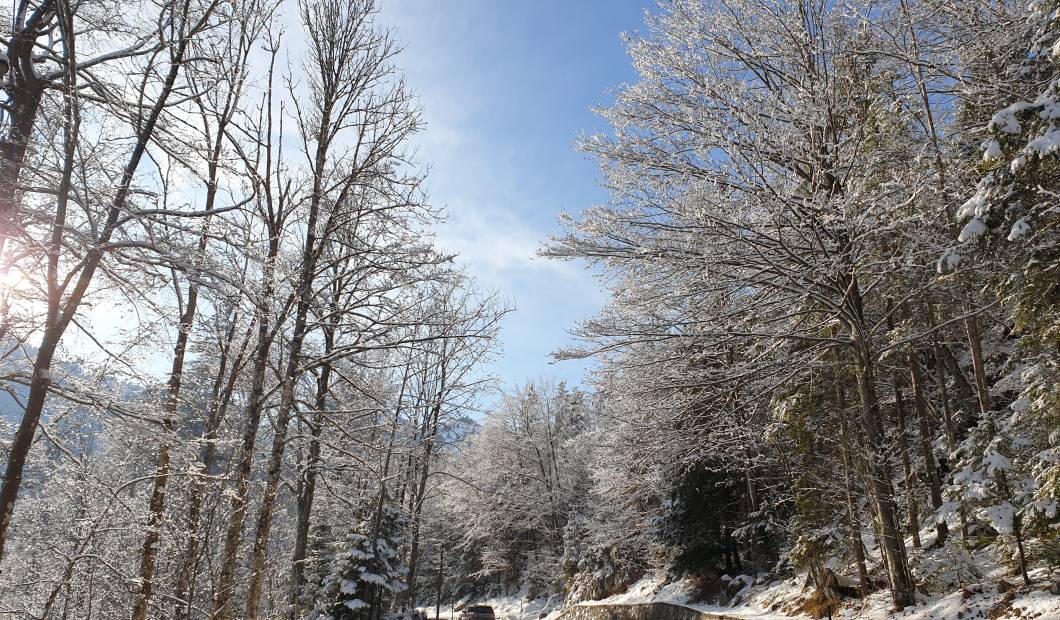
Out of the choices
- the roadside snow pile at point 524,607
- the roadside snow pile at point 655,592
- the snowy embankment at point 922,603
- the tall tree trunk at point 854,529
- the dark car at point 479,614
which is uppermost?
the tall tree trunk at point 854,529

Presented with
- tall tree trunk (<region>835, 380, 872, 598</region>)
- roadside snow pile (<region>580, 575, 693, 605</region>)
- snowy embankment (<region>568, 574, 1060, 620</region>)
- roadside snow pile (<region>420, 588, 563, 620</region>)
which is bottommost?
roadside snow pile (<region>420, 588, 563, 620</region>)

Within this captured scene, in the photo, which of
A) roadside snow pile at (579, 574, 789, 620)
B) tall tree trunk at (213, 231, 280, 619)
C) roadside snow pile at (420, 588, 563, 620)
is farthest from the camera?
roadside snow pile at (420, 588, 563, 620)

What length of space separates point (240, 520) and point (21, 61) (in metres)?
4.43

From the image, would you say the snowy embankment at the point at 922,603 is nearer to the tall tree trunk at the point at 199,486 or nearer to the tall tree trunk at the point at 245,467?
the tall tree trunk at the point at 245,467

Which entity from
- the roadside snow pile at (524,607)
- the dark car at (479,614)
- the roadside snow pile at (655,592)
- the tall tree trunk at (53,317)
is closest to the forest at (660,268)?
the tall tree trunk at (53,317)

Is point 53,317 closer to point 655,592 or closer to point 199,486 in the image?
point 199,486

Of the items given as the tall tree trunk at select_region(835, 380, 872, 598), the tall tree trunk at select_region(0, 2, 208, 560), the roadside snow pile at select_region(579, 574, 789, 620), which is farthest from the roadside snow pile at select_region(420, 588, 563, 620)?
the tall tree trunk at select_region(0, 2, 208, 560)

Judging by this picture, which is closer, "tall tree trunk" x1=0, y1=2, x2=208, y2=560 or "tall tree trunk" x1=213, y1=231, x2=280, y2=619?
"tall tree trunk" x1=0, y1=2, x2=208, y2=560

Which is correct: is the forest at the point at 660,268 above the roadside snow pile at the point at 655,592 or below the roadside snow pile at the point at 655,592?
above

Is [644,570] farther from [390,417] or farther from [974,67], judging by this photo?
[974,67]

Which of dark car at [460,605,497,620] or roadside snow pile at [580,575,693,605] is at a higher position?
roadside snow pile at [580,575,693,605]

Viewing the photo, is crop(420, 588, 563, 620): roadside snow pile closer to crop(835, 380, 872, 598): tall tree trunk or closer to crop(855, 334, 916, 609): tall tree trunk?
crop(835, 380, 872, 598): tall tree trunk

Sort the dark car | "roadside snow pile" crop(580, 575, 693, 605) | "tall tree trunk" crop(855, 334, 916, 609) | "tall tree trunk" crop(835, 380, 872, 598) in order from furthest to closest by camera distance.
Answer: the dark car → "roadside snow pile" crop(580, 575, 693, 605) → "tall tree trunk" crop(835, 380, 872, 598) → "tall tree trunk" crop(855, 334, 916, 609)

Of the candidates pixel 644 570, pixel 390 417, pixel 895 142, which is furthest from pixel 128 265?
pixel 644 570
